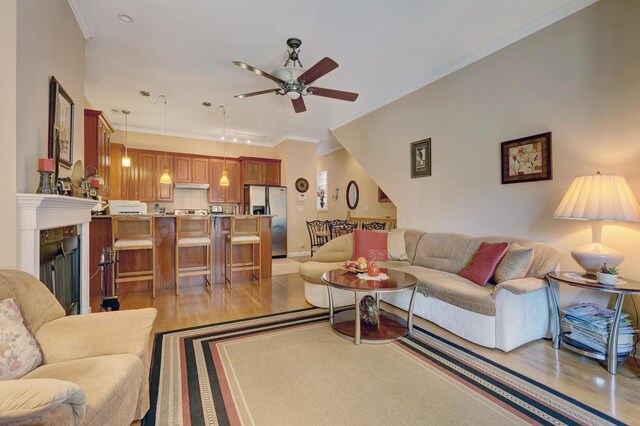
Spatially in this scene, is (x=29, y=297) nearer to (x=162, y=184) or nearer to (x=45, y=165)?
(x=45, y=165)

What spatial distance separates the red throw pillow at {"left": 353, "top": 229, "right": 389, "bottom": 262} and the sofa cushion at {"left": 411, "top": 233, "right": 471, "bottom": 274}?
44 cm

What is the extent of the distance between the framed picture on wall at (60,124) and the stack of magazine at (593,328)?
433 cm

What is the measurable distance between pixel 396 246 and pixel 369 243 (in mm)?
390

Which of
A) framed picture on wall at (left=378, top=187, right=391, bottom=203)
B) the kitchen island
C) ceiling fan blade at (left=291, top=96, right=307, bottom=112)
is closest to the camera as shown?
ceiling fan blade at (left=291, top=96, right=307, bottom=112)

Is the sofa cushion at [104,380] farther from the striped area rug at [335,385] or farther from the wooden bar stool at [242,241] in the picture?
the wooden bar stool at [242,241]

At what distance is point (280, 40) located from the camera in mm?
3150

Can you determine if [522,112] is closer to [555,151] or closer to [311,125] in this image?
[555,151]

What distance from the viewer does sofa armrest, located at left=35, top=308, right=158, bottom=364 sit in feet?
4.75

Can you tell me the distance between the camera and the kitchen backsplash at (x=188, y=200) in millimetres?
6770

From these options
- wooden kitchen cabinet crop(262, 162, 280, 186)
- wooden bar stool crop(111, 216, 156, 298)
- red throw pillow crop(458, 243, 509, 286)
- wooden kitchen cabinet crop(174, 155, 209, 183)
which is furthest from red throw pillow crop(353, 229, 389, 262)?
wooden kitchen cabinet crop(174, 155, 209, 183)

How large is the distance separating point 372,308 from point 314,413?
1.31m

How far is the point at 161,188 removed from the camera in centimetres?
644

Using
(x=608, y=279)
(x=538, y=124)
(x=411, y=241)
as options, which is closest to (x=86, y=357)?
(x=608, y=279)

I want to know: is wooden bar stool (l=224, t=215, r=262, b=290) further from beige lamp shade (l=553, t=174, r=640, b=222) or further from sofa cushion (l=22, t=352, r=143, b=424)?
beige lamp shade (l=553, t=174, r=640, b=222)
